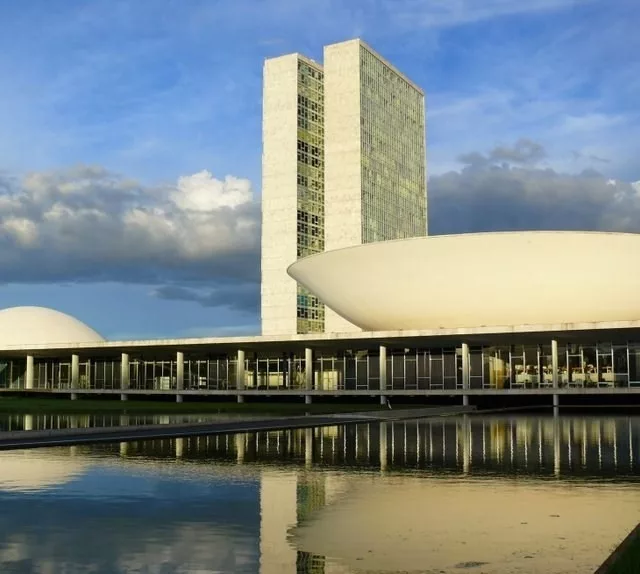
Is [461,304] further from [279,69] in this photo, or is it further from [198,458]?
[279,69]

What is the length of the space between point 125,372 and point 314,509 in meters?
60.9

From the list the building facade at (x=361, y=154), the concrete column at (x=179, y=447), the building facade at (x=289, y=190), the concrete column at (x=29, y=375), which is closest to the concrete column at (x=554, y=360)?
the concrete column at (x=179, y=447)

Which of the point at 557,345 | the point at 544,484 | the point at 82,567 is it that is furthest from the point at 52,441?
the point at 557,345

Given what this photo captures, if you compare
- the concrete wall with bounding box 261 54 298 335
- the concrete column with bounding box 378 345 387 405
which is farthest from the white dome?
the concrete wall with bounding box 261 54 298 335

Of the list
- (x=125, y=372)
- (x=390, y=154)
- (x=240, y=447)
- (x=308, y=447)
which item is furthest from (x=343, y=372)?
(x=390, y=154)

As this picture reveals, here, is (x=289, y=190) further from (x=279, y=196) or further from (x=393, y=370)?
(x=393, y=370)

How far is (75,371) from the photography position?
7200 cm

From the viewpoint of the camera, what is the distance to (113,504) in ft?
35.3

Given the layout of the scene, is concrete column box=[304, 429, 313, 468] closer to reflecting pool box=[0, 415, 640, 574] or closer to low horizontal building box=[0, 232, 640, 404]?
reflecting pool box=[0, 415, 640, 574]

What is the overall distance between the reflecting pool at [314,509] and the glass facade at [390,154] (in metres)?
113

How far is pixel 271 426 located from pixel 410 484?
1281 cm

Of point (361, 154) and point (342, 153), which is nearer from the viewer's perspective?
point (361, 154)

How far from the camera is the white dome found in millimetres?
83375

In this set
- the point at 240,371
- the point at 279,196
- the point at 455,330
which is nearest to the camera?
the point at 455,330
